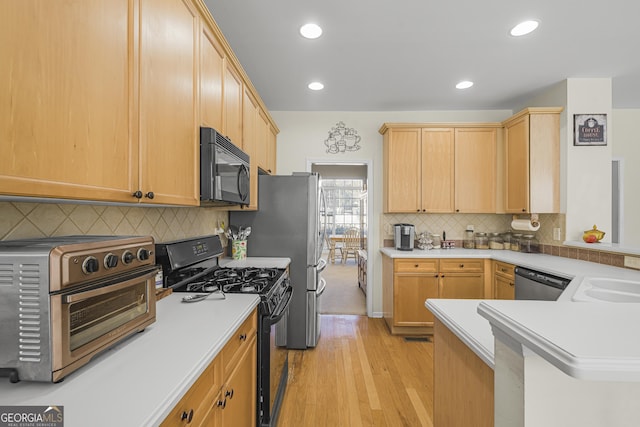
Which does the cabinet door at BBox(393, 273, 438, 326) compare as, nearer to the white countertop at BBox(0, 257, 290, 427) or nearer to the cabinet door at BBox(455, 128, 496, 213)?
the cabinet door at BBox(455, 128, 496, 213)

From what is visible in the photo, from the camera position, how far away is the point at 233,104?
2.00 m

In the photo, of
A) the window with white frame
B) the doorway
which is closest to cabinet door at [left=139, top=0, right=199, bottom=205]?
the doorway

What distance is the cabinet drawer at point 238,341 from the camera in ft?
3.60

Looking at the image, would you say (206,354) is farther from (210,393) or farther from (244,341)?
(244,341)

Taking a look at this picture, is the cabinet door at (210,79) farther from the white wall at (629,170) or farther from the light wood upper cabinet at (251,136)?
the white wall at (629,170)

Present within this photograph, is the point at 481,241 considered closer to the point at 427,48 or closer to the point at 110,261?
the point at 427,48

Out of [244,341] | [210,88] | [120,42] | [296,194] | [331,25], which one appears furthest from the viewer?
[296,194]

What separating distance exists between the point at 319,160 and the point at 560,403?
337 centimetres

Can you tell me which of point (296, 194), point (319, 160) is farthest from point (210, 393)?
point (319, 160)

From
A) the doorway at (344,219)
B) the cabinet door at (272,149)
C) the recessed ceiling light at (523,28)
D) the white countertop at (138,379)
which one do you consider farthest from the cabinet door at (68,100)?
the doorway at (344,219)

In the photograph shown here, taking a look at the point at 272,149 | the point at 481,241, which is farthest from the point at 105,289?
the point at 481,241

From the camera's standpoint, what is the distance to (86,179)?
2.67ft

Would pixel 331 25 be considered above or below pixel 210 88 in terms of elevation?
above

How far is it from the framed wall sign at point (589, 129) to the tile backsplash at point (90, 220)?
3.79 m
